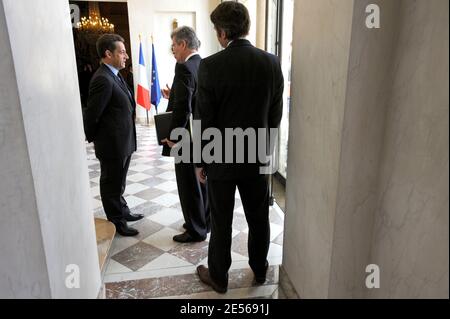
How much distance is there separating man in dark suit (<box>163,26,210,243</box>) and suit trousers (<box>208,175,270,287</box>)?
25.5 inches

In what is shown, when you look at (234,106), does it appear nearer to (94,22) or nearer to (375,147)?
(375,147)

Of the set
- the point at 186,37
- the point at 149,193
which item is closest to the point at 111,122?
the point at 186,37

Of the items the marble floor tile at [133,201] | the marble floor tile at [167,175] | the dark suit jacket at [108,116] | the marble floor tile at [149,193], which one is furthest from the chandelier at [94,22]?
the dark suit jacket at [108,116]

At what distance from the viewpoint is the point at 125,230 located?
9.39 feet

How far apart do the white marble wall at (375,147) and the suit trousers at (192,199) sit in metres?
1.14

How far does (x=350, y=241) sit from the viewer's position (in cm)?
140

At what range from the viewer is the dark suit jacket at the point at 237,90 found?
1.76 m

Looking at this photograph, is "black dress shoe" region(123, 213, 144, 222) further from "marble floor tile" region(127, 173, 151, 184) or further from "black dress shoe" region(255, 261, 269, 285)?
"black dress shoe" region(255, 261, 269, 285)

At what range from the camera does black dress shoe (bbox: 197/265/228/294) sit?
2090 mm

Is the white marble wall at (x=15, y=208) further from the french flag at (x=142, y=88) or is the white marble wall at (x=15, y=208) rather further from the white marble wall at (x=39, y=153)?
the french flag at (x=142, y=88)

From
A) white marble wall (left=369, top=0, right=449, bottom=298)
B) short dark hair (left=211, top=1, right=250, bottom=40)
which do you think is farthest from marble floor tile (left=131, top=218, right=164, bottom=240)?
white marble wall (left=369, top=0, right=449, bottom=298)

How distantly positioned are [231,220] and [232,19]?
1.13 m

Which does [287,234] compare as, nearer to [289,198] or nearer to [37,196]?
[289,198]
